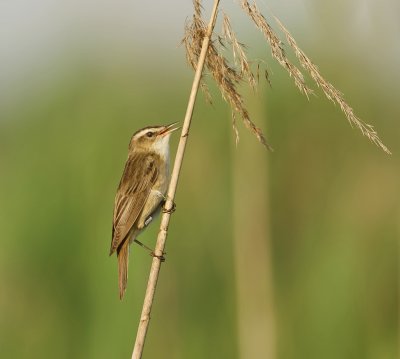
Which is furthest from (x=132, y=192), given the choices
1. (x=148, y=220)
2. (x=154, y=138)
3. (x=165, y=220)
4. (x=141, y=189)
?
(x=165, y=220)

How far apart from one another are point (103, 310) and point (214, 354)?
2.20 feet

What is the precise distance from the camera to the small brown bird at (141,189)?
13.2 feet

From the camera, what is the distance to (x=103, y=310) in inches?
179

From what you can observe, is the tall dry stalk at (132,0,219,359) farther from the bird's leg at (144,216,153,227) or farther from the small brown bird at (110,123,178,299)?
the bird's leg at (144,216,153,227)

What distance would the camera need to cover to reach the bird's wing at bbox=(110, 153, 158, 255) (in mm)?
4023

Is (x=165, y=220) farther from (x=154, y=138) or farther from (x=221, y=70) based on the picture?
(x=154, y=138)

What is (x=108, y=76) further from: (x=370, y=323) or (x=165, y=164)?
(x=370, y=323)

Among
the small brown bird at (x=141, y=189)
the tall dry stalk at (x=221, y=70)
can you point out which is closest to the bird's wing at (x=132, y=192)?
the small brown bird at (x=141, y=189)

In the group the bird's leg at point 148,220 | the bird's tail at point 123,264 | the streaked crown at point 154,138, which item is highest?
the streaked crown at point 154,138

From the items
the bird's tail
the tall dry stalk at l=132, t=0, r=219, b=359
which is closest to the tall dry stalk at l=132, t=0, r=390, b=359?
the tall dry stalk at l=132, t=0, r=219, b=359

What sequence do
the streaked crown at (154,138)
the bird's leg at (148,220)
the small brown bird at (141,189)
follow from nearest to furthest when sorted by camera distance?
the small brown bird at (141,189)
the bird's leg at (148,220)
the streaked crown at (154,138)

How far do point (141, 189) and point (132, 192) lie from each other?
0.05m

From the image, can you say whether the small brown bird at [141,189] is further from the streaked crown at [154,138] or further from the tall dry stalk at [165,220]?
the tall dry stalk at [165,220]

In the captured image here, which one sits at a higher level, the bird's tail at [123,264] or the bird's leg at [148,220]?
the bird's leg at [148,220]
